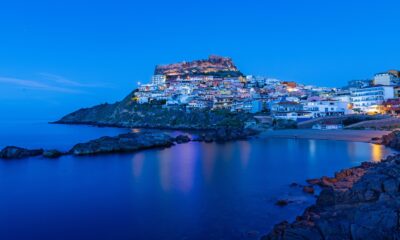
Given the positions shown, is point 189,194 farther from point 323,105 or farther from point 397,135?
point 323,105

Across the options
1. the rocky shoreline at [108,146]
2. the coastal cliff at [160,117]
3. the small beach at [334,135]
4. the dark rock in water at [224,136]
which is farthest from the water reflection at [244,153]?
the coastal cliff at [160,117]

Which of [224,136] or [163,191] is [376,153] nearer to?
[163,191]

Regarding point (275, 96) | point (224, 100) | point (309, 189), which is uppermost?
point (275, 96)

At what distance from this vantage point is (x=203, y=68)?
117 meters

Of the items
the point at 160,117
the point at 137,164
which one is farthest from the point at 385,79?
the point at 137,164

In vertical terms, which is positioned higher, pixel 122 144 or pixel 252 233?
pixel 122 144

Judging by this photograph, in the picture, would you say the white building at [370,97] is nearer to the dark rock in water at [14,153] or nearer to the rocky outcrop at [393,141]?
the rocky outcrop at [393,141]

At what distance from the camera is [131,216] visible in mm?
13078

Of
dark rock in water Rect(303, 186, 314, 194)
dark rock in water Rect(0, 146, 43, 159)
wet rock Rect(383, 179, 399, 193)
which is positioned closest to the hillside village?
dark rock in water Rect(0, 146, 43, 159)

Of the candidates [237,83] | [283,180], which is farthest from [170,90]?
[283,180]

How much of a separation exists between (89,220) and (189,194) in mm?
5027

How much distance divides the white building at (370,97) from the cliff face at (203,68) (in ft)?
177

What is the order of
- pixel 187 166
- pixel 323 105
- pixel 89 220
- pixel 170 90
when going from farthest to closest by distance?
pixel 170 90
pixel 323 105
pixel 187 166
pixel 89 220

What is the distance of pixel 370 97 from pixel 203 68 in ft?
216
